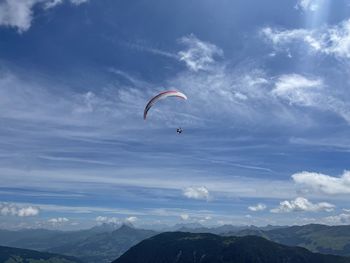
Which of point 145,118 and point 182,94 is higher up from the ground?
point 182,94

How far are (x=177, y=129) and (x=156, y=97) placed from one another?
12.1 m

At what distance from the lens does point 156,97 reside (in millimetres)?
120438

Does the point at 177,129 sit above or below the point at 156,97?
below

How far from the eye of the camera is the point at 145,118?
11700 cm

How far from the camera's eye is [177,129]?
121938 millimetres

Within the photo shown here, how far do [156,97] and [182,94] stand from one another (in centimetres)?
824

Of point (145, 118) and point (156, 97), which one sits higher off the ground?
point (156, 97)

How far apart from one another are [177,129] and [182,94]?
11137 millimetres

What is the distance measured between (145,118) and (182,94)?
14.3m

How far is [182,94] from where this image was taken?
12119 cm

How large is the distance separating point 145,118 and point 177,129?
1142 cm

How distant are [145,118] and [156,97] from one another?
26.8 feet
